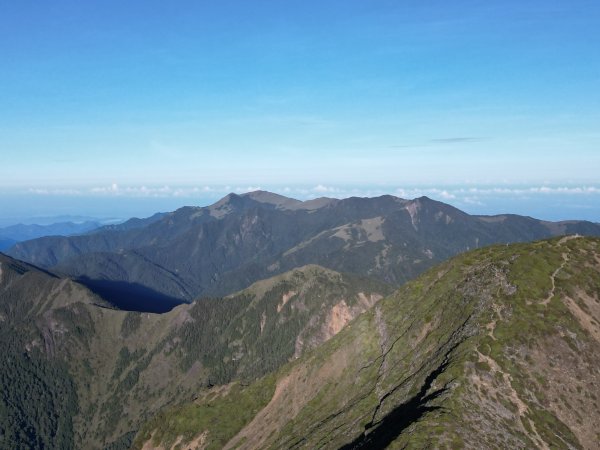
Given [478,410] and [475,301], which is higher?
[475,301]

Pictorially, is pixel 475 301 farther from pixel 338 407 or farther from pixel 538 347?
pixel 338 407

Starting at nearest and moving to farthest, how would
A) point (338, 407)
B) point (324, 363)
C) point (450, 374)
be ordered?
point (450, 374) → point (338, 407) → point (324, 363)

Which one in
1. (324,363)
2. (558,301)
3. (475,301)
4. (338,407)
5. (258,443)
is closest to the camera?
(558,301)

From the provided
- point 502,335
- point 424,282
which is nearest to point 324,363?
point 424,282

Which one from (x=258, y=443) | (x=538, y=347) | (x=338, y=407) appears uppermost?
(x=538, y=347)

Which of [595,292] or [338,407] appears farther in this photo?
[338,407]

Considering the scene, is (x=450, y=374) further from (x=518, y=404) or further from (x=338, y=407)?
(x=338, y=407)

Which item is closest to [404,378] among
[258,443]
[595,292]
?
[595,292]
